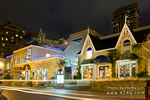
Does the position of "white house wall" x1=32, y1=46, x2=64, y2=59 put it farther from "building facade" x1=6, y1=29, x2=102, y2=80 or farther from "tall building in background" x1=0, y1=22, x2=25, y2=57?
"tall building in background" x1=0, y1=22, x2=25, y2=57

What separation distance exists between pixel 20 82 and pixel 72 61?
13.5m

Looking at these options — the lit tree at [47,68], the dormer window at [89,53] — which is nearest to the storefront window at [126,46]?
the dormer window at [89,53]

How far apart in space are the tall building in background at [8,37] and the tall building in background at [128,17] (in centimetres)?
7236

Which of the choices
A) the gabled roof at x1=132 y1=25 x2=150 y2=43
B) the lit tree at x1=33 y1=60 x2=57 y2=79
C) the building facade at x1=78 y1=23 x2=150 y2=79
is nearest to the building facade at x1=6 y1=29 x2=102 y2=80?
the lit tree at x1=33 y1=60 x2=57 y2=79

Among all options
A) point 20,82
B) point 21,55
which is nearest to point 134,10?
point 21,55

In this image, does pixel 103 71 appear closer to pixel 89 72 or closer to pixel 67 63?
pixel 89 72

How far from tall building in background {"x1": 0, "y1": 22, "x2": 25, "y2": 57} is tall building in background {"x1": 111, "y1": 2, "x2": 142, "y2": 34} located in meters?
72.4

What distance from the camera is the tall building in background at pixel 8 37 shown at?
99.2 m

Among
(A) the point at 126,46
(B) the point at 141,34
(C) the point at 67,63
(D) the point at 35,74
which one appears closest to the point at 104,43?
(A) the point at 126,46

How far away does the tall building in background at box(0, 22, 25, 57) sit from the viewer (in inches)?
3905

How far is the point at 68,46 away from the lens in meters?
40.5

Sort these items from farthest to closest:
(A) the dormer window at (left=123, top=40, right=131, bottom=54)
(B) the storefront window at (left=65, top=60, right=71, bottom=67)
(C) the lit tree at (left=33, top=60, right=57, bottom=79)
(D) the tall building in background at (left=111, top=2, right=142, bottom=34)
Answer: (D) the tall building in background at (left=111, top=2, right=142, bottom=34)
(B) the storefront window at (left=65, top=60, right=71, bottom=67)
(C) the lit tree at (left=33, top=60, right=57, bottom=79)
(A) the dormer window at (left=123, top=40, right=131, bottom=54)

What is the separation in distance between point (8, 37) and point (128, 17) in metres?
85.0

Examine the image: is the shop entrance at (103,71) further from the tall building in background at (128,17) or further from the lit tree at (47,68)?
the tall building in background at (128,17)
